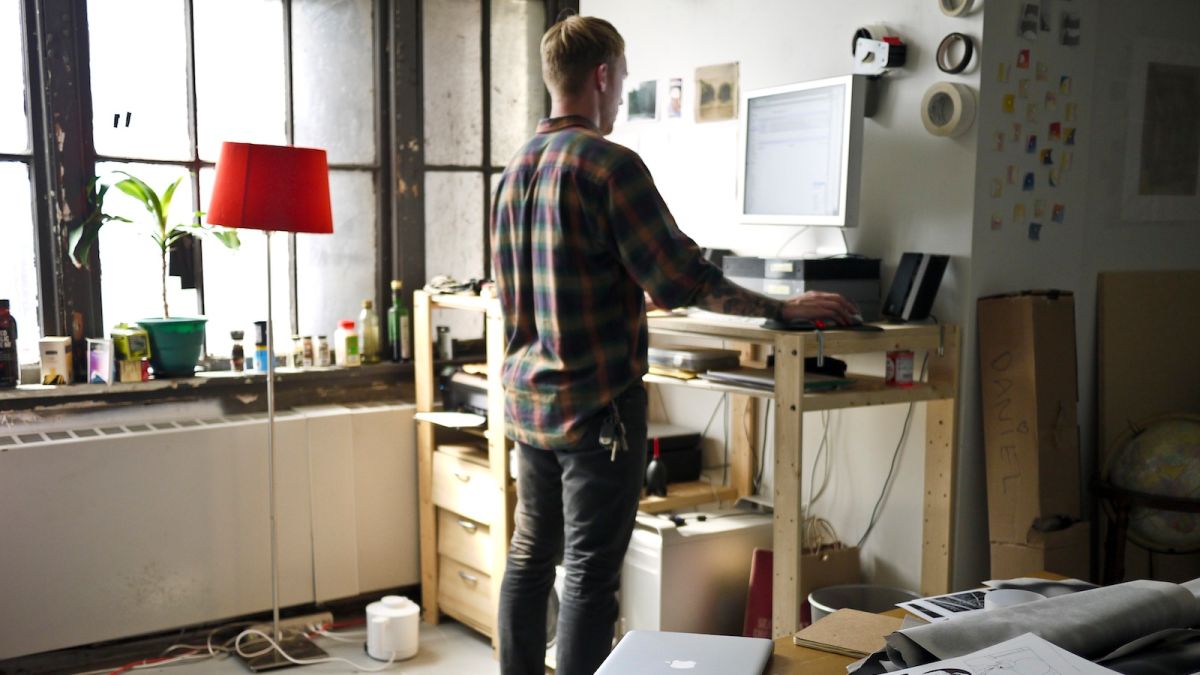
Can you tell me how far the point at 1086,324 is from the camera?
294 centimetres

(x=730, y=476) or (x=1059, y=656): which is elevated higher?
(x=1059, y=656)

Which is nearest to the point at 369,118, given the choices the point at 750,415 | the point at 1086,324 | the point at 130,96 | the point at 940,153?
the point at 130,96

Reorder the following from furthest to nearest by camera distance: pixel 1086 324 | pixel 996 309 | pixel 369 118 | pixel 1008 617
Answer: pixel 369 118, pixel 1086 324, pixel 996 309, pixel 1008 617

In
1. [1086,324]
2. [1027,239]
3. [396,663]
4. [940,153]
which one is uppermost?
[940,153]

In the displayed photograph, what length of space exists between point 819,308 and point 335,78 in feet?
6.28

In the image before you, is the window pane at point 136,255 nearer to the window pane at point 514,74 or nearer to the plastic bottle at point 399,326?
the plastic bottle at point 399,326

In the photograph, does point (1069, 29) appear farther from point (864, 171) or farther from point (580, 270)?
point (580, 270)

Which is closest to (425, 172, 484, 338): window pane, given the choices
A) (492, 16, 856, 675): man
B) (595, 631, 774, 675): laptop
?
(492, 16, 856, 675): man

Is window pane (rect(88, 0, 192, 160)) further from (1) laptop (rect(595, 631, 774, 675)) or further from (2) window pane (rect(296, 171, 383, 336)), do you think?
(1) laptop (rect(595, 631, 774, 675))

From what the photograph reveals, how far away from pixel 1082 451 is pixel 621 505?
1435 mm

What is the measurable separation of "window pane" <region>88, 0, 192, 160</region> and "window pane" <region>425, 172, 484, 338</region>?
2.62ft

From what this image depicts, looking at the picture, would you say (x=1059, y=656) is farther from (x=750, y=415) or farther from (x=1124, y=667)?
(x=750, y=415)

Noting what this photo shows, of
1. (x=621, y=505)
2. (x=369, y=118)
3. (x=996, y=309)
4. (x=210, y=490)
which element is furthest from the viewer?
(x=369, y=118)

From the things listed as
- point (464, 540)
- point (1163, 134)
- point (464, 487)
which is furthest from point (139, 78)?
point (1163, 134)
